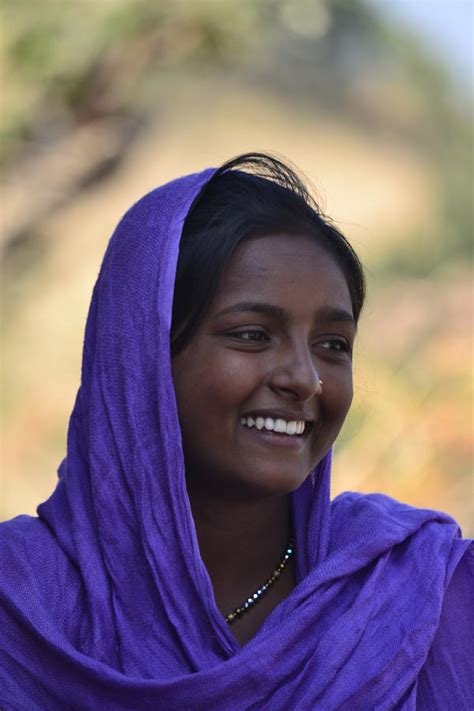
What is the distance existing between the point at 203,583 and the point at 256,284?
0.56 m

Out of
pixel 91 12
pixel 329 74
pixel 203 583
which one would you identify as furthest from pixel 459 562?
pixel 329 74

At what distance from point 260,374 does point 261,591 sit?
1.65 ft

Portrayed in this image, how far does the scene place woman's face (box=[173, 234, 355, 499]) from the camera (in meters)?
2.25

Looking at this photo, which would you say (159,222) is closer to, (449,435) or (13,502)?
(449,435)

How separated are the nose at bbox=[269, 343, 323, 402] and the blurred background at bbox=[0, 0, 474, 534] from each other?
14.0ft

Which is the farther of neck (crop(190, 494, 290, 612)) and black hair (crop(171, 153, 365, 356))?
neck (crop(190, 494, 290, 612))

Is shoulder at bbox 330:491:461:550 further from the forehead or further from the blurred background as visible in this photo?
the blurred background

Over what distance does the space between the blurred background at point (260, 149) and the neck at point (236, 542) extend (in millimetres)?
4010

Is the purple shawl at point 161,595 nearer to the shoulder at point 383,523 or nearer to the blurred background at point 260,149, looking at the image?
the shoulder at point 383,523

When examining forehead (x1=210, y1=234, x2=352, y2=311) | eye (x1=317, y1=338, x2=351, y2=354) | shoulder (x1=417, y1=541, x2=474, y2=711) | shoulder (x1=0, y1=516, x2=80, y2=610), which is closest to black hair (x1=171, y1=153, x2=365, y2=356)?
forehead (x1=210, y1=234, x2=352, y2=311)

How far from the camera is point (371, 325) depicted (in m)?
8.71

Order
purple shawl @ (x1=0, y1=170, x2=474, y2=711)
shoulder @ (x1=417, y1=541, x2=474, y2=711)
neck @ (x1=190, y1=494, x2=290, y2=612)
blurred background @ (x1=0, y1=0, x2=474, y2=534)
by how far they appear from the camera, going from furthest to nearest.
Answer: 1. blurred background @ (x1=0, y1=0, x2=474, y2=534)
2. neck @ (x1=190, y1=494, x2=290, y2=612)
3. shoulder @ (x1=417, y1=541, x2=474, y2=711)
4. purple shawl @ (x1=0, y1=170, x2=474, y2=711)

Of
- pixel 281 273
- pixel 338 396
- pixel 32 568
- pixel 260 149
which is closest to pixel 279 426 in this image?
pixel 338 396

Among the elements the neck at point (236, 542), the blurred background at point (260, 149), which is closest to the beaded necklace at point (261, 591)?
the neck at point (236, 542)
